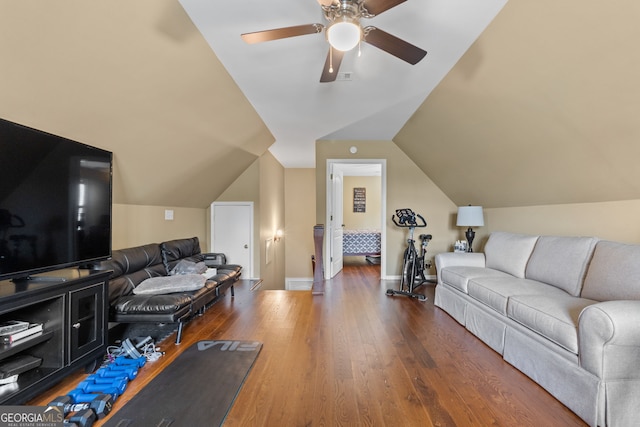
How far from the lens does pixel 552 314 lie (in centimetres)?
196

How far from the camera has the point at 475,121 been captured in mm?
3250

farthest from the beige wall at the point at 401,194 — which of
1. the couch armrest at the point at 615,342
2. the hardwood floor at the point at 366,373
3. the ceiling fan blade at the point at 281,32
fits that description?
the couch armrest at the point at 615,342

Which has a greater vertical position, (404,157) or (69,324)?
(404,157)

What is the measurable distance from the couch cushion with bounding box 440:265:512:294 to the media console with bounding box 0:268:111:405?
3456 mm

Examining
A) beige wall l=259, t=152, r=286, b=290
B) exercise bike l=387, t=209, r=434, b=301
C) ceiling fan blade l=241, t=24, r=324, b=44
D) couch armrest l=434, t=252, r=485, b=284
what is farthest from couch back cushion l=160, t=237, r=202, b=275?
couch armrest l=434, t=252, r=485, b=284

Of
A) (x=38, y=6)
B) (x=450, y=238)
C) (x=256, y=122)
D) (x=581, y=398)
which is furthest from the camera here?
(x=450, y=238)

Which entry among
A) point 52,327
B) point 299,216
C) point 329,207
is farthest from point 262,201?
point 52,327

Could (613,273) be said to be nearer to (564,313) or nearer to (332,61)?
(564,313)

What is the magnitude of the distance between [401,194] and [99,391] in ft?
15.9

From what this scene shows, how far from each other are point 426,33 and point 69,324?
3.50 m

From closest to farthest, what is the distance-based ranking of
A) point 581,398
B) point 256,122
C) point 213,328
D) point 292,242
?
point 581,398
point 213,328
point 256,122
point 292,242

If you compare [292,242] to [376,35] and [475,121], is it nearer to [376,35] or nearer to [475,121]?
[475,121]

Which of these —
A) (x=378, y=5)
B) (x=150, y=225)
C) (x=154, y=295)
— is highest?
(x=378, y=5)

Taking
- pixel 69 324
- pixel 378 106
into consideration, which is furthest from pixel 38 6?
pixel 378 106
